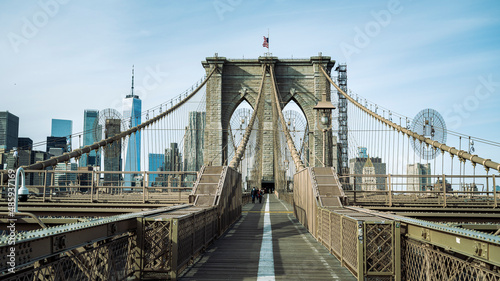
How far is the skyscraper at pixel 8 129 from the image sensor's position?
96.4 meters

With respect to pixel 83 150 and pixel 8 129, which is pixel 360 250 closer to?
pixel 83 150

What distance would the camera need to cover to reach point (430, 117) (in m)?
27.7

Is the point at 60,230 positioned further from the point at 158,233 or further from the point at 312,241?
the point at 312,241

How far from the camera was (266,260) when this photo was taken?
9.26m

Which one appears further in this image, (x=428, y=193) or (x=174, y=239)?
(x=428, y=193)

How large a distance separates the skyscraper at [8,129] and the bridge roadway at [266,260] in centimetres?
9940

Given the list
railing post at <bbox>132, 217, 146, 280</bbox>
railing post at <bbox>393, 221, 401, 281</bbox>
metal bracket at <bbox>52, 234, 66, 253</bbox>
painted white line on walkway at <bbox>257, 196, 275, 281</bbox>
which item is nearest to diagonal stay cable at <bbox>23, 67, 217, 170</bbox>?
painted white line on walkway at <bbox>257, 196, 275, 281</bbox>

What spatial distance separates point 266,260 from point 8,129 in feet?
349

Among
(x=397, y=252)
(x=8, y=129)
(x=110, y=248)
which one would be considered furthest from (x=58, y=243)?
(x=8, y=129)

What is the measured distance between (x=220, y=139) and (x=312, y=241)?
136 feet

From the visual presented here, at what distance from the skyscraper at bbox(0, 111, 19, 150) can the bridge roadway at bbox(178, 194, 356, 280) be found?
99.4 m

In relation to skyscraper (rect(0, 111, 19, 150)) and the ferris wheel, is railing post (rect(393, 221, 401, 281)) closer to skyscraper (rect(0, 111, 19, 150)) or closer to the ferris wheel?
the ferris wheel

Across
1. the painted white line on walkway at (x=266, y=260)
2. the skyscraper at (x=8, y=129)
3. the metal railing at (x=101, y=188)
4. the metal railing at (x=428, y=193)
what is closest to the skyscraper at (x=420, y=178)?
the metal railing at (x=428, y=193)

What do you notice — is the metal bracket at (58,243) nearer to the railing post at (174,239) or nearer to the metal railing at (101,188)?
the railing post at (174,239)
